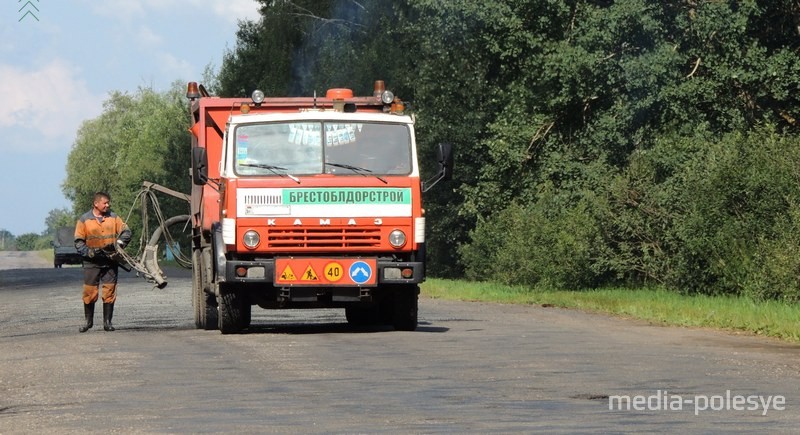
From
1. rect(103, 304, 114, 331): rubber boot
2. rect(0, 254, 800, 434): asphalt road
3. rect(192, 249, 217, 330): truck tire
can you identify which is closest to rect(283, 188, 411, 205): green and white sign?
rect(0, 254, 800, 434): asphalt road

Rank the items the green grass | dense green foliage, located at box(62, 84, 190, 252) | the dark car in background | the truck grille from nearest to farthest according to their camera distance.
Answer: the truck grille → the green grass → the dark car in background → dense green foliage, located at box(62, 84, 190, 252)

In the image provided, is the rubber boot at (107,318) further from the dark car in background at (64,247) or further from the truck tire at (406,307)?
the dark car in background at (64,247)

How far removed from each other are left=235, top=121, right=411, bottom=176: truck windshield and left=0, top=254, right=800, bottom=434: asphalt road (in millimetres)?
2082

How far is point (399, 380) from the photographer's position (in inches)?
494

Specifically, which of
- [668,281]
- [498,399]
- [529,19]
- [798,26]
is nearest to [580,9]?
[529,19]

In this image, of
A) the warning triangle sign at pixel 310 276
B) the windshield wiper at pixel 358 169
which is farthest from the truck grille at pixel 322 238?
the windshield wiper at pixel 358 169

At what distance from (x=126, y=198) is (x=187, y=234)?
9821 centimetres

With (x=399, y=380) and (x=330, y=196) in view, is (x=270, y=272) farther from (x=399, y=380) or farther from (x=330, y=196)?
(x=399, y=380)

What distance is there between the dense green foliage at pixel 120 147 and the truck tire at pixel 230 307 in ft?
317

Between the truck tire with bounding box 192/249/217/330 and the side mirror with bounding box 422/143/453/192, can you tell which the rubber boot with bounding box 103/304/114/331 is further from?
the side mirror with bounding box 422/143/453/192

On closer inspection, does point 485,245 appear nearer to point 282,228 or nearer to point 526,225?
point 526,225

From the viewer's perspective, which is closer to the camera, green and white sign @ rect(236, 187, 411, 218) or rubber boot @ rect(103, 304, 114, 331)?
green and white sign @ rect(236, 187, 411, 218)

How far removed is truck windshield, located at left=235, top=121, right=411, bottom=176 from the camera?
18.5 meters

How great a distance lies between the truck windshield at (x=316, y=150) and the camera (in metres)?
18.5
